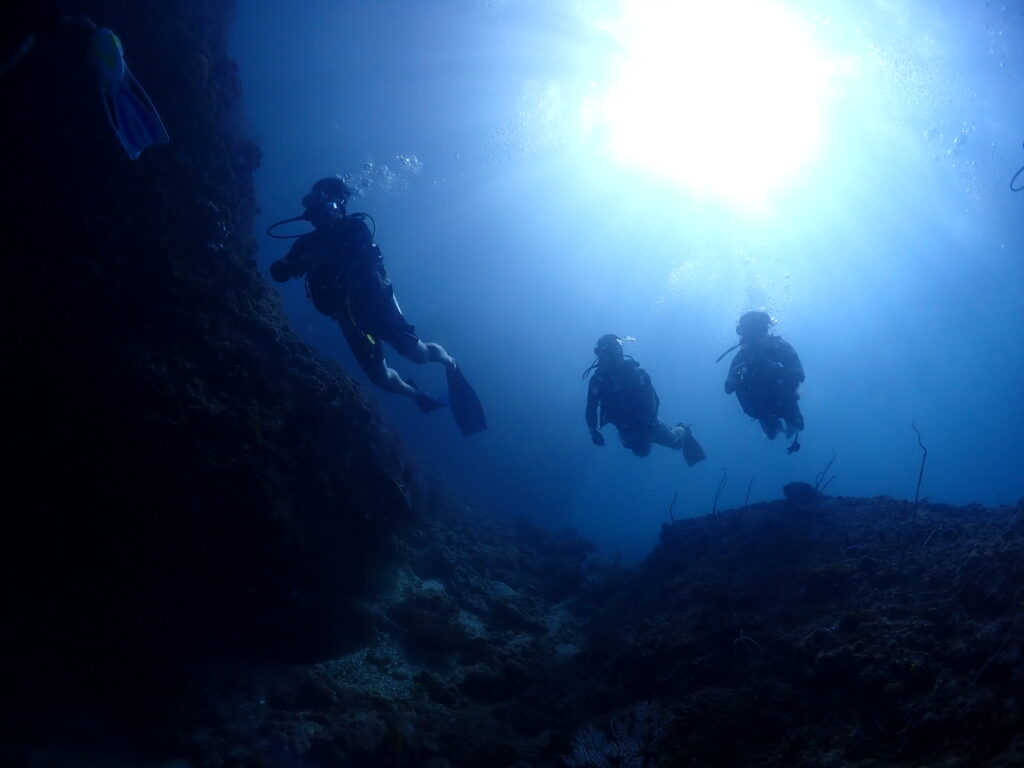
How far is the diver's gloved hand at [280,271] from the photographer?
6.12 metres

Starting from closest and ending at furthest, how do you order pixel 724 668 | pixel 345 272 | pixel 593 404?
pixel 724 668 < pixel 345 272 < pixel 593 404

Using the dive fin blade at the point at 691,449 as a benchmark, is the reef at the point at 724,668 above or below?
below

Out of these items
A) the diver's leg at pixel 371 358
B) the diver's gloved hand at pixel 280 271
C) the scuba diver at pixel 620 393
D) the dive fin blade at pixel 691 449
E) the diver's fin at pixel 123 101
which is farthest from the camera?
the dive fin blade at pixel 691 449

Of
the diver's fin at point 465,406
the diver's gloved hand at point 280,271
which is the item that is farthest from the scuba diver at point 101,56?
the diver's fin at point 465,406

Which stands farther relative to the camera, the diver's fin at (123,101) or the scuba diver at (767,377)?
the scuba diver at (767,377)

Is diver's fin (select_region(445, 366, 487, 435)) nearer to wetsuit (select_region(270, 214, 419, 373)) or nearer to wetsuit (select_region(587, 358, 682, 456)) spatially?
wetsuit (select_region(270, 214, 419, 373))

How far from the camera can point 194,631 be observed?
17.3ft

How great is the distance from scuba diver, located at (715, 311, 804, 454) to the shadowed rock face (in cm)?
744

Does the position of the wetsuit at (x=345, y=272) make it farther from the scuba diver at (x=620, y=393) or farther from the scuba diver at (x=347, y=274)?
the scuba diver at (x=620, y=393)

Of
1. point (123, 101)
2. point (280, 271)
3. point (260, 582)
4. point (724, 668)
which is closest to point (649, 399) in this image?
point (724, 668)


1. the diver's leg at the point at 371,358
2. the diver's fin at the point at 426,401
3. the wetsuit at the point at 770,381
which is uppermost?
the wetsuit at the point at 770,381

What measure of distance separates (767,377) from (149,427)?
389 inches

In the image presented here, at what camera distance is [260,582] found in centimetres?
543

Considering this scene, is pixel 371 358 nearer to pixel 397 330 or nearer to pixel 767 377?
pixel 397 330
